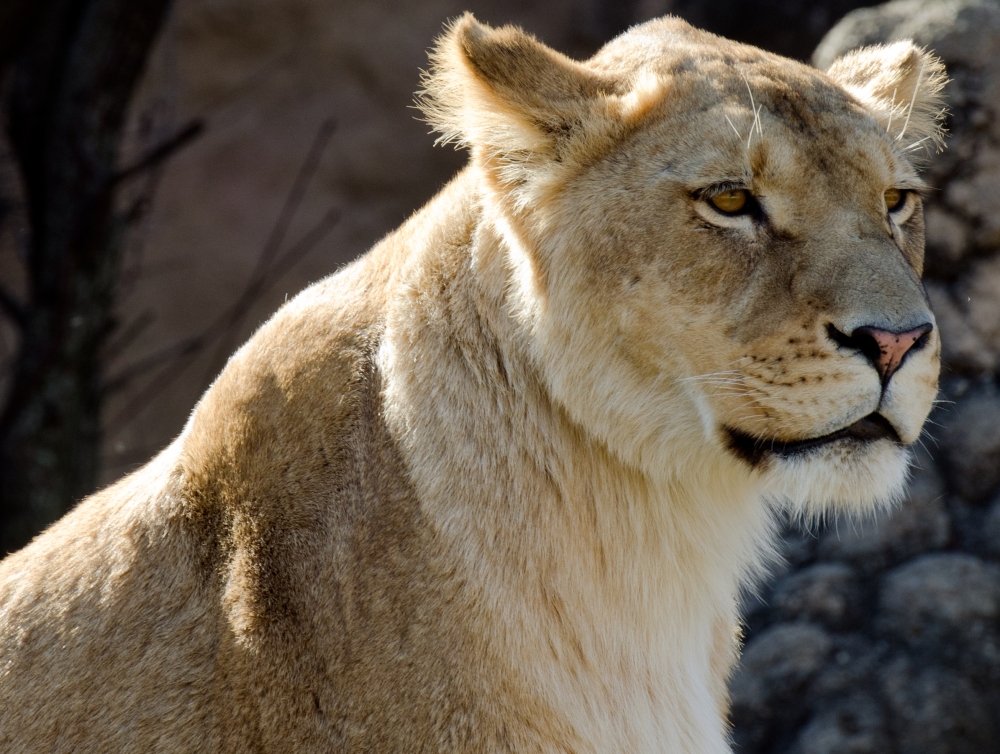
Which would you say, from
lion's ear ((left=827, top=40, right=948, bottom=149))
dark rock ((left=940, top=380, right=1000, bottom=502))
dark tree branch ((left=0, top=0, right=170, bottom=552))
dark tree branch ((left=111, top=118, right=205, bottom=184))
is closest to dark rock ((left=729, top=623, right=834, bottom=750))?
dark rock ((left=940, top=380, right=1000, bottom=502))

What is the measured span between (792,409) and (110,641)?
1.40 meters

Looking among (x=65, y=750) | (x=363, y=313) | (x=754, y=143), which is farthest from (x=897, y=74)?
(x=65, y=750)

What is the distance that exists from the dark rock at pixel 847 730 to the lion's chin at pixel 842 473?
197 cm

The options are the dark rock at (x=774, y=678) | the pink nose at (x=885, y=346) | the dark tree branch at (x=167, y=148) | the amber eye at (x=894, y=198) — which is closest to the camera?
the pink nose at (x=885, y=346)

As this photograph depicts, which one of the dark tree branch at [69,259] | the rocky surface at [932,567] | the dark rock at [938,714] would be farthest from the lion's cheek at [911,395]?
the dark tree branch at [69,259]

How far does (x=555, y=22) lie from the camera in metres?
7.92

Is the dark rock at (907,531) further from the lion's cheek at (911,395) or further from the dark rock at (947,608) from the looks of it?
the lion's cheek at (911,395)

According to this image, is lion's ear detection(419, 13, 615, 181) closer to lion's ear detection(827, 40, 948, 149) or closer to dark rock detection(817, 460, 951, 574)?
lion's ear detection(827, 40, 948, 149)

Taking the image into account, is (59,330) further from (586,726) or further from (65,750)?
(586,726)

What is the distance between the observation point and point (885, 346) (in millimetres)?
2033

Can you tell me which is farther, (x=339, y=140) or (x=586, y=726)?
(x=339, y=140)

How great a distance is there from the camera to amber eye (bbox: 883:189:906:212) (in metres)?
2.38

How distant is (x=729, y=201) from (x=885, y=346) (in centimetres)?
40

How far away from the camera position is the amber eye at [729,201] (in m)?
2.19
